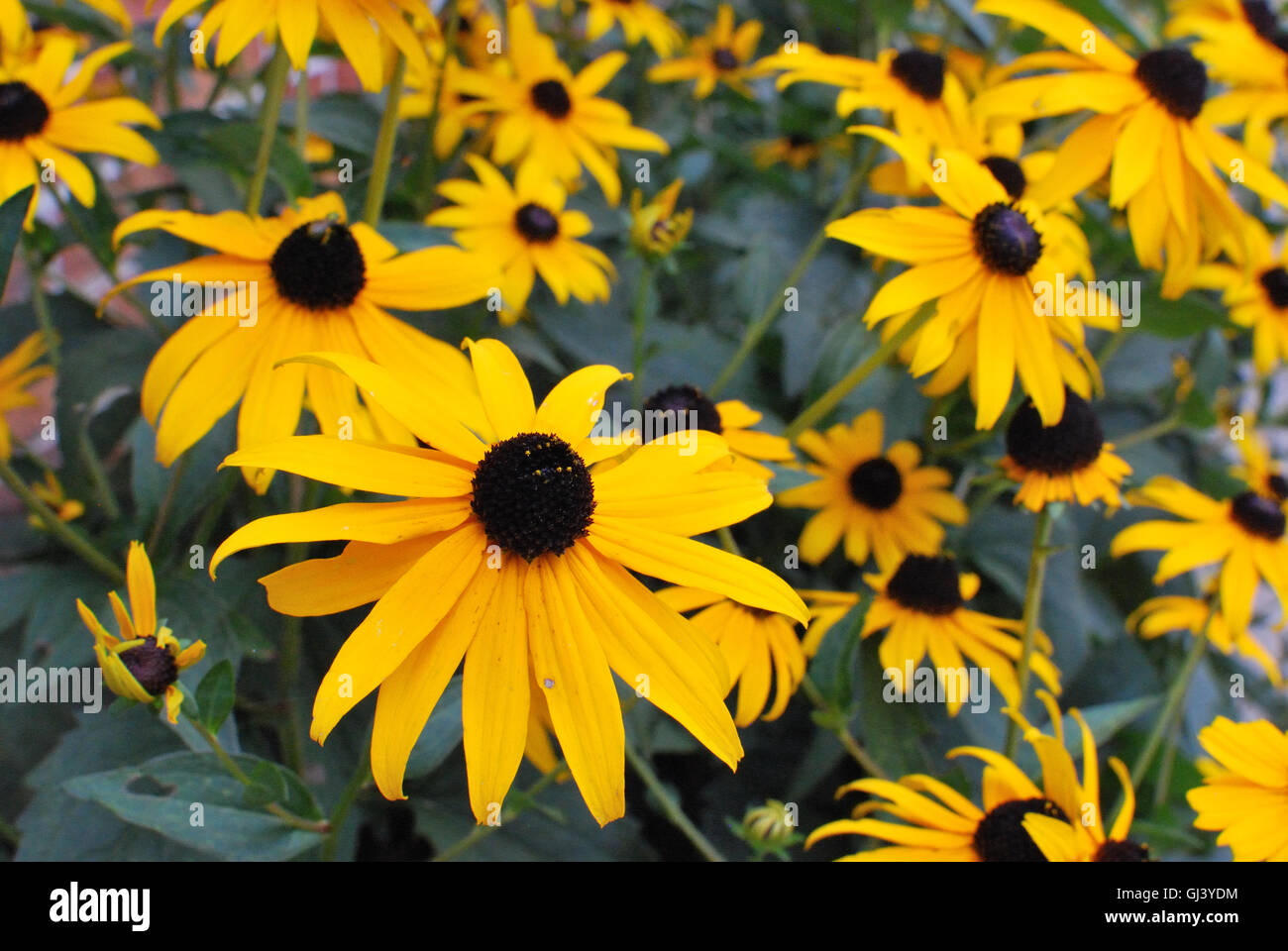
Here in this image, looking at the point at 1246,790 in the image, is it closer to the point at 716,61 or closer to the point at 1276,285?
the point at 1276,285

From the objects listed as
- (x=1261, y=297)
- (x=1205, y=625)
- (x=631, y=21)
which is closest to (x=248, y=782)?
(x=1205, y=625)

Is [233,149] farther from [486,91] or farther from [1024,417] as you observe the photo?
[1024,417]

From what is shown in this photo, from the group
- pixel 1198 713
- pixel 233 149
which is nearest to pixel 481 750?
pixel 233 149

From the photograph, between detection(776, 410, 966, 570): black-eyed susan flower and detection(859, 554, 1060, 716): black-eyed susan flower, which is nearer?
detection(859, 554, 1060, 716): black-eyed susan flower

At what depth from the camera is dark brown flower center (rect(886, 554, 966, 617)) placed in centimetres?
78

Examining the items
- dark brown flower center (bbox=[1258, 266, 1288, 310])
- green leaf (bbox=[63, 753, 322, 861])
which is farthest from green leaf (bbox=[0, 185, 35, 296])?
dark brown flower center (bbox=[1258, 266, 1288, 310])

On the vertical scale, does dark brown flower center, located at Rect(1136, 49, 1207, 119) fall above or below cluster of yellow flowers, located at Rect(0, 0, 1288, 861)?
above

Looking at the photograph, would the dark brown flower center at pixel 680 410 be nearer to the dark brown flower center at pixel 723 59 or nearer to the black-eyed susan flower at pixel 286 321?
the black-eyed susan flower at pixel 286 321

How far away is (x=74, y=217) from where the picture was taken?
A: 32.4 inches

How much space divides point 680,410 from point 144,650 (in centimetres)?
38

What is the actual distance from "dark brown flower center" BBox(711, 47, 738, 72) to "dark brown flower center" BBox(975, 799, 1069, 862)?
1133mm

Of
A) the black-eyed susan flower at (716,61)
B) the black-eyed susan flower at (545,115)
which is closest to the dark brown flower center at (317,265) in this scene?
the black-eyed susan flower at (545,115)

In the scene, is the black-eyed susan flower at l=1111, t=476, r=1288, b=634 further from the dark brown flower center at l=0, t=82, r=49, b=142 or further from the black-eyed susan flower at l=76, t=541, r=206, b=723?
the dark brown flower center at l=0, t=82, r=49, b=142
